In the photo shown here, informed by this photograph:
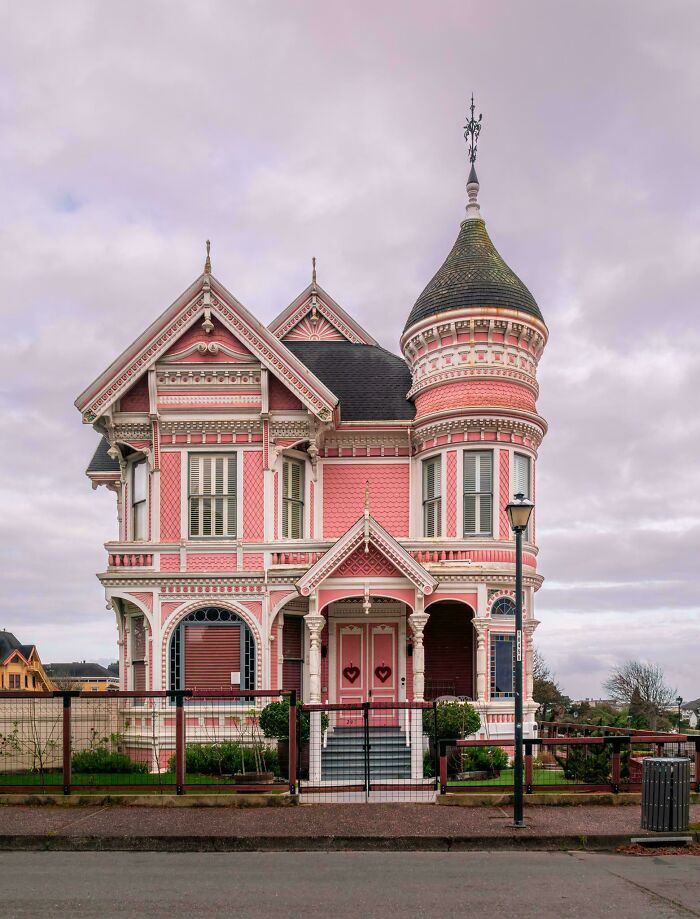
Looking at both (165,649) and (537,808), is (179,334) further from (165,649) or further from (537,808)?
(537,808)

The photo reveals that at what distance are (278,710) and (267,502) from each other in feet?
17.4

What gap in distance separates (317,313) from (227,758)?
14401 mm

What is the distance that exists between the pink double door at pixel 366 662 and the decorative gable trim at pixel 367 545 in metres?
2.11

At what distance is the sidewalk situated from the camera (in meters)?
13.7

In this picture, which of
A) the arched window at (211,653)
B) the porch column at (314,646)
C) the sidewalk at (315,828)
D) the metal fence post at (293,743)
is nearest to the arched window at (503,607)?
the porch column at (314,646)

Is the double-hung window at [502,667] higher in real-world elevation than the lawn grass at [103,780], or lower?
higher

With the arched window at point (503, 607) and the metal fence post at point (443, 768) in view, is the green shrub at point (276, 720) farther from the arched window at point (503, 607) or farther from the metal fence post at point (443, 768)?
the arched window at point (503, 607)

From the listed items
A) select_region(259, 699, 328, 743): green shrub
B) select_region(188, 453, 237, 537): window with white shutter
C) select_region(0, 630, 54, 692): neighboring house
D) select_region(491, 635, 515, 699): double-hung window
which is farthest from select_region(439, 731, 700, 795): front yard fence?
select_region(0, 630, 54, 692): neighboring house

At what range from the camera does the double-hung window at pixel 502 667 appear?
2400 centimetres

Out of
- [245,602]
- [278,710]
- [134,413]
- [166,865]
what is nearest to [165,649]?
[245,602]

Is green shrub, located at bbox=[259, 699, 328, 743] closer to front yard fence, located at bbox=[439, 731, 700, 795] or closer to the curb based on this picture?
front yard fence, located at bbox=[439, 731, 700, 795]

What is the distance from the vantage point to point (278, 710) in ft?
69.6

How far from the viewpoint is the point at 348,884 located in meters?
11.2

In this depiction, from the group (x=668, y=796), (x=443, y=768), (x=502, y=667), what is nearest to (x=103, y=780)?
(x=443, y=768)
